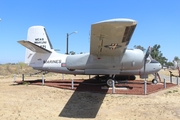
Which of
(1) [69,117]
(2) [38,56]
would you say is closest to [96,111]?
(1) [69,117]

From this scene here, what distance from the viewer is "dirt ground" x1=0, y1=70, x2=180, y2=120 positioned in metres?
7.79

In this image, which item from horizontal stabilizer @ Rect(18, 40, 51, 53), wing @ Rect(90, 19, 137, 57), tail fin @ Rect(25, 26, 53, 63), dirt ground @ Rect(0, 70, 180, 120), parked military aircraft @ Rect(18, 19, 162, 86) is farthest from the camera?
tail fin @ Rect(25, 26, 53, 63)

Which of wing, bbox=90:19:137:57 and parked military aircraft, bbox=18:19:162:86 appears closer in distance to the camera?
wing, bbox=90:19:137:57

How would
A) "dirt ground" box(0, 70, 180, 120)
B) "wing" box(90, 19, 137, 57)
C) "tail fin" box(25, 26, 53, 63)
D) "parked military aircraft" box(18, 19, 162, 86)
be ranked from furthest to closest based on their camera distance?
"tail fin" box(25, 26, 53, 63) < "parked military aircraft" box(18, 19, 162, 86) < "dirt ground" box(0, 70, 180, 120) < "wing" box(90, 19, 137, 57)

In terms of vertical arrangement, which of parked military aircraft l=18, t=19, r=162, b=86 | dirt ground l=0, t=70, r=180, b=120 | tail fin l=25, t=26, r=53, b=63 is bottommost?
dirt ground l=0, t=70, r=180, b=120

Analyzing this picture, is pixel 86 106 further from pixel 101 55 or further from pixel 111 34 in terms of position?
pixel 101 55

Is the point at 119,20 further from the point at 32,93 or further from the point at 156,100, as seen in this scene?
the point at 32,93

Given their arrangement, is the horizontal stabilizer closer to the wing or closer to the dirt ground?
the dirt ground

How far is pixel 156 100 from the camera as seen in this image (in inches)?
409

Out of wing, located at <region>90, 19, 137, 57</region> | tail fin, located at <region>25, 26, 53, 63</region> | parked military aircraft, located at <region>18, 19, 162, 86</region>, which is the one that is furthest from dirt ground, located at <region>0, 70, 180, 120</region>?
tail fin, located at <region>25, 26, 53, 63</region>

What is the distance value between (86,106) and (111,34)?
3.72 meters

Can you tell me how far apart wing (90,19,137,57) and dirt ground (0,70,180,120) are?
2.83 meters

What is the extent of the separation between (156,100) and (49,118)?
233 inches

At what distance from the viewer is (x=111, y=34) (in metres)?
8.53
